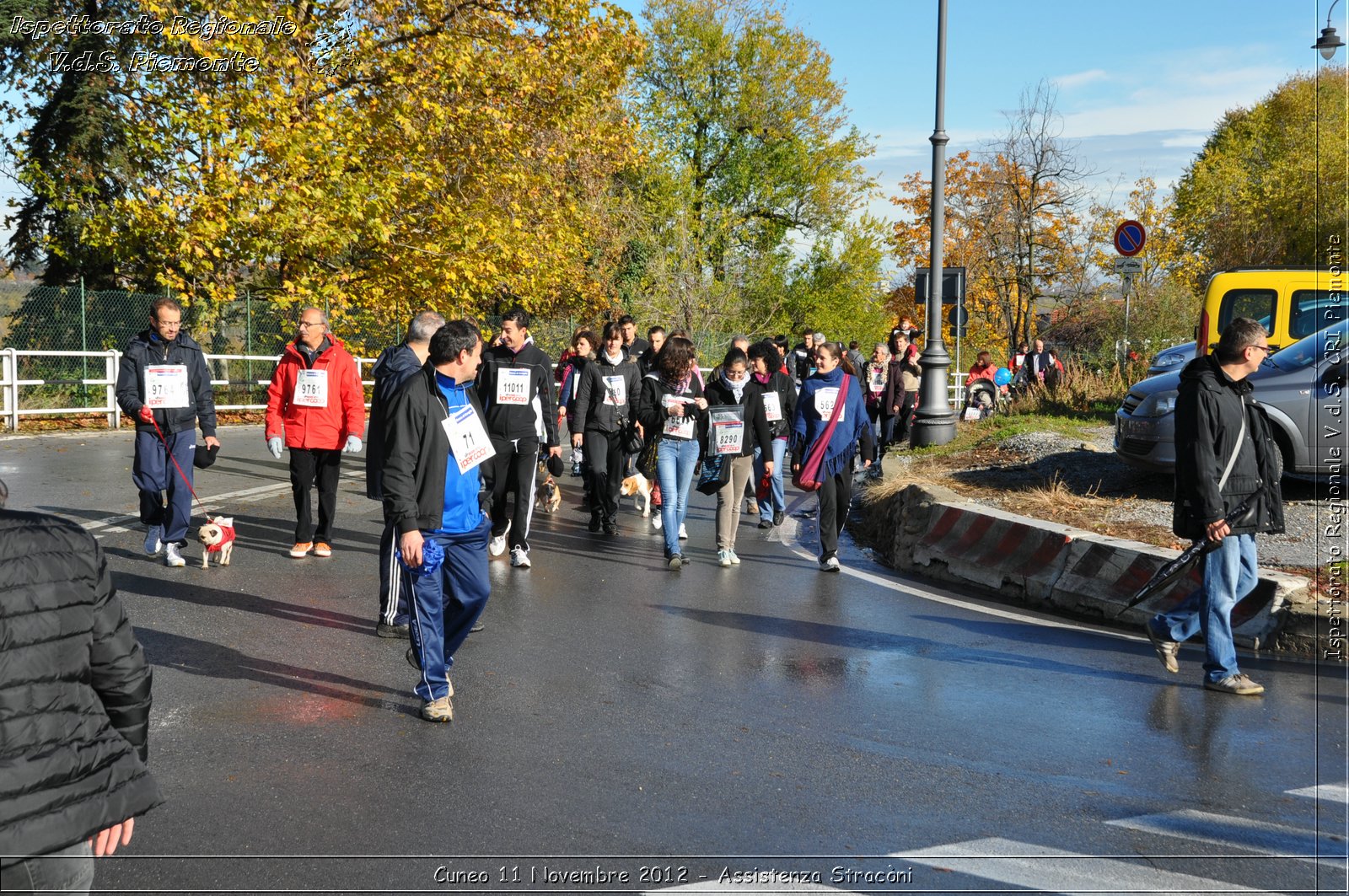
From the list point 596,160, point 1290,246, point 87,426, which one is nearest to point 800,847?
point 87,426

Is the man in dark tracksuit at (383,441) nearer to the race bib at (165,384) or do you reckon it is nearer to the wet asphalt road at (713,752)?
Result: the wet asphalt road at (713,752)

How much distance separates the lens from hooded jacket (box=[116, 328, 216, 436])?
9320mm

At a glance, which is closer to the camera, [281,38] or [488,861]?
[488,861]

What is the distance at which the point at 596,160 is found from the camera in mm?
37281

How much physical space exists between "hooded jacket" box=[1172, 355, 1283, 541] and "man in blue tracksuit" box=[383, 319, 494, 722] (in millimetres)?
3539

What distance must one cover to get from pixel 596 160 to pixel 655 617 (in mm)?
30783

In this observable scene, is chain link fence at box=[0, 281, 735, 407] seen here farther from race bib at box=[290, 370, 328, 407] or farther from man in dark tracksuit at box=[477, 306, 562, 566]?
man in dark tracksuit at box=[477, 306, 562, 566]

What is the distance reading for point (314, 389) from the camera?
984 centimetres

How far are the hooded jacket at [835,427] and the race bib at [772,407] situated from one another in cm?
168

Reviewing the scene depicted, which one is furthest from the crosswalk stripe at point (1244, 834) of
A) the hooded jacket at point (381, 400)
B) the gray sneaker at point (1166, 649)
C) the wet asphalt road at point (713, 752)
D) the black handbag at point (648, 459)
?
the black handbag at point (648, 459)

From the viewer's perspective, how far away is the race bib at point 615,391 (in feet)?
39.7

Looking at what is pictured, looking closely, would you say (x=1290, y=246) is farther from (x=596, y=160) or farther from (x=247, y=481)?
(x=247, y=481)

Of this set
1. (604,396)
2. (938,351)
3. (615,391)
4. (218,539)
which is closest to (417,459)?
(218,539)

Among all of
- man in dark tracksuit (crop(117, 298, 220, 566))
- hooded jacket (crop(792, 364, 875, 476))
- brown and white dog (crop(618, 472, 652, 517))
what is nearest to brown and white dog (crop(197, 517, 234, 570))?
man in dark tracksuit (crop(117, 298, 220, 566))
